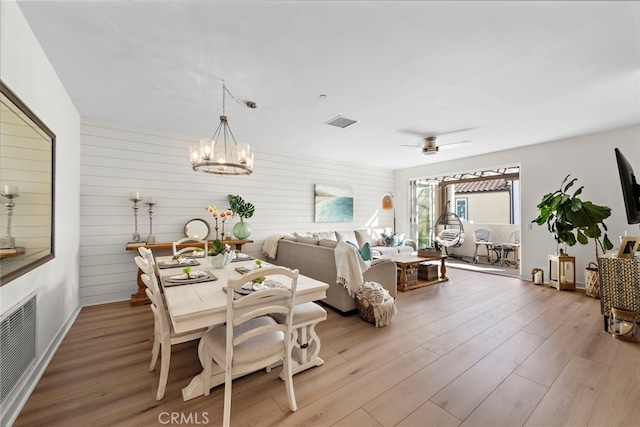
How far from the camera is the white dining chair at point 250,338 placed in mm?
1535

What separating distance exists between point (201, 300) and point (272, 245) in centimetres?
331

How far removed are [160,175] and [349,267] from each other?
3367mm

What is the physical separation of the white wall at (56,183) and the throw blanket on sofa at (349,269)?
2821mm

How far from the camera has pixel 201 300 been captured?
172cm

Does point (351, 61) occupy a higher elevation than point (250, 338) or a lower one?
higher

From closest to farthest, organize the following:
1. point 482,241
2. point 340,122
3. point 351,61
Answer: point 351,61
point 340,122
point 482,241

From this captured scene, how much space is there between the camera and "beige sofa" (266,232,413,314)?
347cm

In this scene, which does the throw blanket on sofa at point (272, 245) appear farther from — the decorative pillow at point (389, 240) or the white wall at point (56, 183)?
the decorative pillow at point (389, 240)

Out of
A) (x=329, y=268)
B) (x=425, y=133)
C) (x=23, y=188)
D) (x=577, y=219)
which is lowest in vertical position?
(x=329, y=268)

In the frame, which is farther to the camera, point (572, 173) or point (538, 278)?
point (538, 278)

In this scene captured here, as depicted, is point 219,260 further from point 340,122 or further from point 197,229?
point 340,122

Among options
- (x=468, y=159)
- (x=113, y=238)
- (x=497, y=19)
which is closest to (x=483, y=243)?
(x=468, y=159)

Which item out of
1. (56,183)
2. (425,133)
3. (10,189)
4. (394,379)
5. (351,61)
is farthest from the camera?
(425,133)

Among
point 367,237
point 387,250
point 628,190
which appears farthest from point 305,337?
point 367,237
